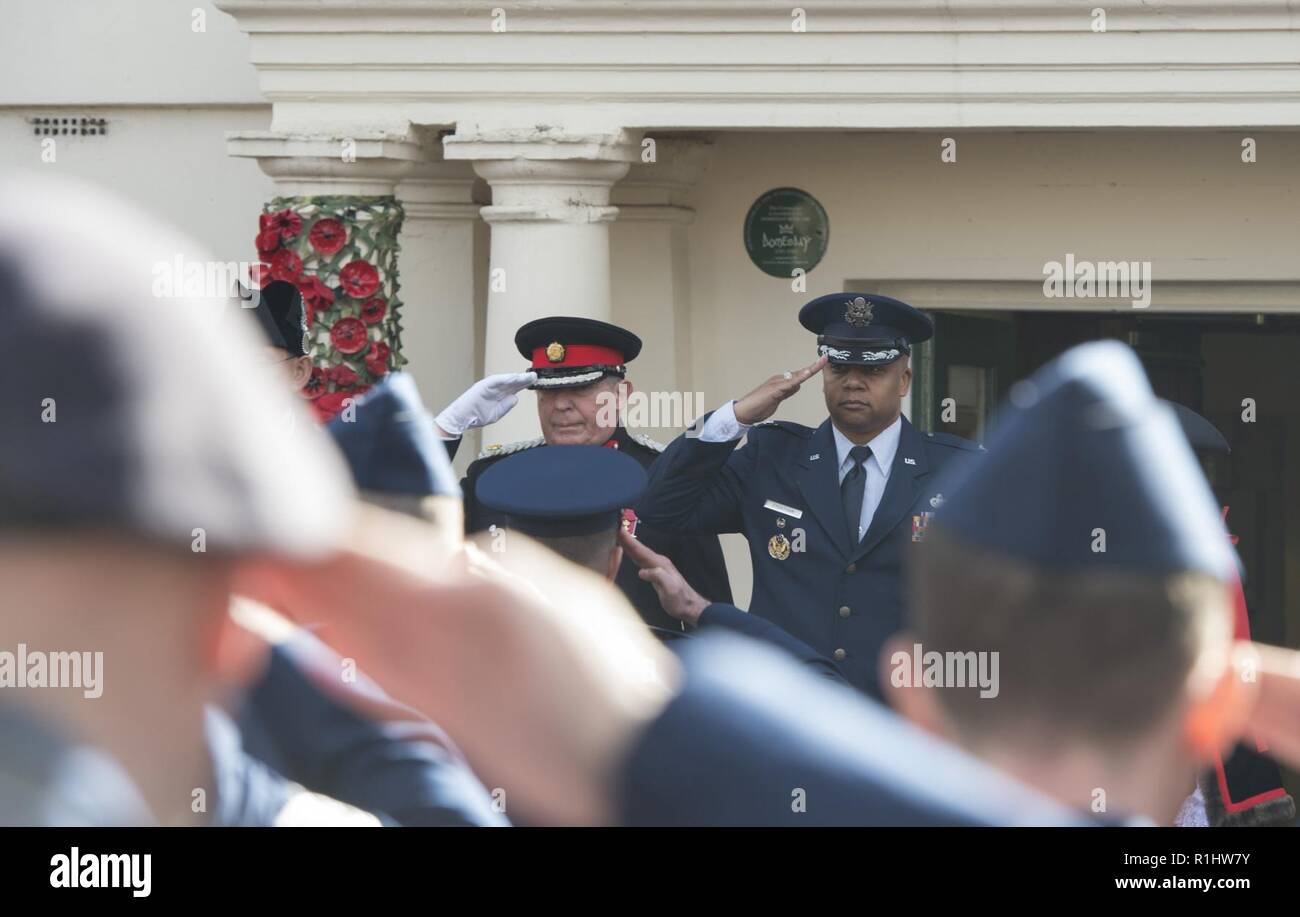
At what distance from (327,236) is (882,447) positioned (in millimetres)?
2138

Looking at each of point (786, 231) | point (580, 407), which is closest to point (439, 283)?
point (786, 231)

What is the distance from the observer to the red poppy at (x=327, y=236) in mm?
5137

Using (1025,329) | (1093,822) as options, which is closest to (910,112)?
(1025,329)

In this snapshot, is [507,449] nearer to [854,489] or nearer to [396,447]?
[854,489]

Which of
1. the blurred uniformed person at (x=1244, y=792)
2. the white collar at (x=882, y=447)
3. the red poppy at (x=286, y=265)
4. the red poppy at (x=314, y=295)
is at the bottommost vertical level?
the blurred uniformed person at (x=1244, y=792)

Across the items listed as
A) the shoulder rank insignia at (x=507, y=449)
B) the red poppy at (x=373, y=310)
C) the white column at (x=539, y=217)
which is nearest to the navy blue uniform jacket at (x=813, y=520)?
the shoulder rank insignia at (x=507, y=449)

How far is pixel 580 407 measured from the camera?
4.02 m

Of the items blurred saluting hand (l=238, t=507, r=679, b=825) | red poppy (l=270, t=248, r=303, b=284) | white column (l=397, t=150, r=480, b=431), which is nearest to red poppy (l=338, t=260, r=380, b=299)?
red poppy (l=270, t=248, r=303, b=284)

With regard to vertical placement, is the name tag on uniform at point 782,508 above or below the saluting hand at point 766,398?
below

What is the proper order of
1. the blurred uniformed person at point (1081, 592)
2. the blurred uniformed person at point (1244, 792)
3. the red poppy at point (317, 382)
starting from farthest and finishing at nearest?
the red poppy at point (317, 382)
the blurred uniformed person at point (1244, 792)
the blurred uniformed person at point (1081, 592)

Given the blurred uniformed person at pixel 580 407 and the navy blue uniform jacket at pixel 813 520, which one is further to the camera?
the blurred uniformed person at pixel 580 407

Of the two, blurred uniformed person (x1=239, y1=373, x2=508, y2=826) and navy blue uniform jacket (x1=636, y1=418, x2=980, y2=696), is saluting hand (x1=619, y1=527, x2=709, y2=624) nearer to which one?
navy blue uniform jacket (x1=636, y1=418, x2=980, y2=696)

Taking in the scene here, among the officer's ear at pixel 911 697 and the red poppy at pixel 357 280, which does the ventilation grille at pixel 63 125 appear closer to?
the red poppy at pixel 357 280

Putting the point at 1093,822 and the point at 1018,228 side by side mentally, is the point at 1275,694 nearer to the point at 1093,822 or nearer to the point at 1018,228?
the point at 1093,822
